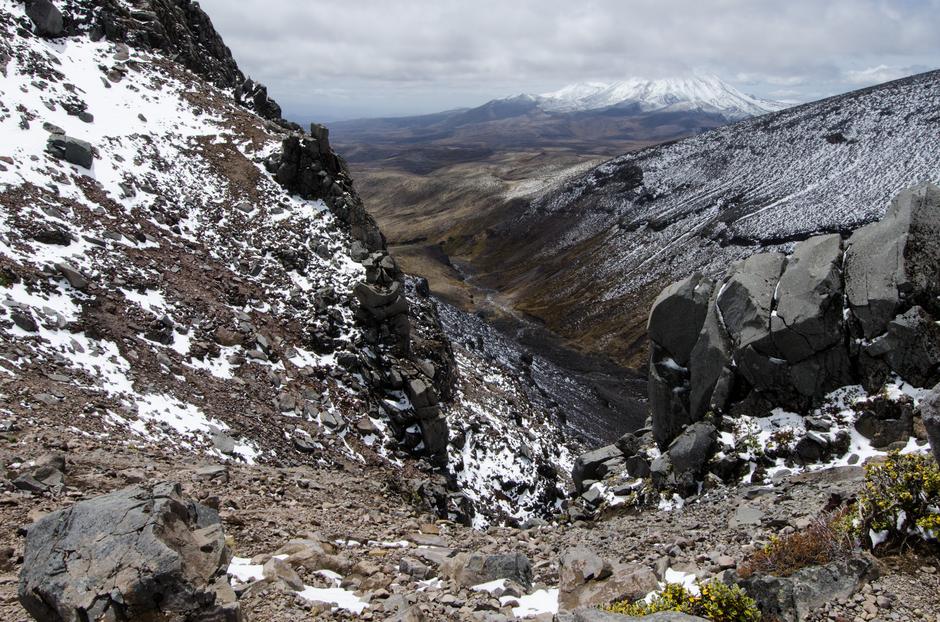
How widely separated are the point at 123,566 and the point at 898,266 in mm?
21135

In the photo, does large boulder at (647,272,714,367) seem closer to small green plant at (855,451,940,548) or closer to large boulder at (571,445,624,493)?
large boulder at (571,445,624,493)

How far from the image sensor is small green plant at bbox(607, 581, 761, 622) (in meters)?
7.73

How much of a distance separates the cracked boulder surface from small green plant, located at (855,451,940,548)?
917 cm

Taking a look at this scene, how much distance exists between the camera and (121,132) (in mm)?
31391

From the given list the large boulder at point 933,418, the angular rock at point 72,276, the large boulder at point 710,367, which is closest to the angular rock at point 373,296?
the angular rock at point 72,276

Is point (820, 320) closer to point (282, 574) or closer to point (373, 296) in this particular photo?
point (282, 574)

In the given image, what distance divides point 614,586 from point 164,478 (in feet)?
34.1

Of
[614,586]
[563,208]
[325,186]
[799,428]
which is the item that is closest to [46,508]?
[614,586]

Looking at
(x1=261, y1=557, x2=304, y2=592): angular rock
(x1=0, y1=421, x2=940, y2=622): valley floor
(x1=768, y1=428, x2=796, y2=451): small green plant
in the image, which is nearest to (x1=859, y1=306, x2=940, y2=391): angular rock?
(x1=768, y1=428, x2=796, y2=451): small green plant

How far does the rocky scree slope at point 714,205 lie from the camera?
90.2 m

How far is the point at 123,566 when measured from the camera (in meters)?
7.04

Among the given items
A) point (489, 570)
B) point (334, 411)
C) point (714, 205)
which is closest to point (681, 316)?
point (489, 570)

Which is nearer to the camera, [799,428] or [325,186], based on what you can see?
[799,428]

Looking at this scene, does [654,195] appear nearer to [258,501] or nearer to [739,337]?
[739,337]
